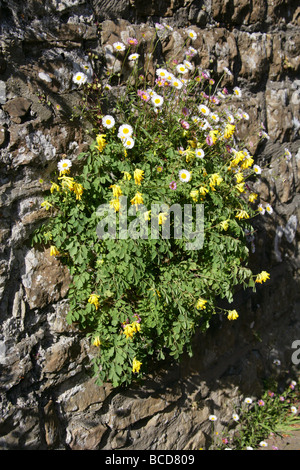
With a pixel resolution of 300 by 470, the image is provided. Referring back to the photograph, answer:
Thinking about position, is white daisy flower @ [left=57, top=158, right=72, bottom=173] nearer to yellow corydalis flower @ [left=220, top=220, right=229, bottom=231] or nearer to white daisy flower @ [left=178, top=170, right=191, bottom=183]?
white daisy flower @ [left=178, top=170, right=191, bottom=183]

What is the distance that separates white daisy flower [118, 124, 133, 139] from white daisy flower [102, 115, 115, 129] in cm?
5

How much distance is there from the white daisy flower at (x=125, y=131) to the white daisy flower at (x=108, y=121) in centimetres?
5

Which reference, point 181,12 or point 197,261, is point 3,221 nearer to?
point 197,261

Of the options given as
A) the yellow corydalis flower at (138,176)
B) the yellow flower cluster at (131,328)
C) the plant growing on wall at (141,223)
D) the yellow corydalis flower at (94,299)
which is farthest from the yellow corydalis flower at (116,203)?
the yellow flower cluster at (131,328)

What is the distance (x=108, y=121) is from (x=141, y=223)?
0.55 meters

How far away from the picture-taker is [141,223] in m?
1.85

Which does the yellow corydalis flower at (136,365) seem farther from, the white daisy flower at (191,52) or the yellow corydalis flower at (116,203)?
the white daisy flower at (191,52)

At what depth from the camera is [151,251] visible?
6.35ft

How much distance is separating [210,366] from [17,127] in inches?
75.7

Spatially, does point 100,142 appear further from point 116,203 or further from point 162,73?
point 162,73

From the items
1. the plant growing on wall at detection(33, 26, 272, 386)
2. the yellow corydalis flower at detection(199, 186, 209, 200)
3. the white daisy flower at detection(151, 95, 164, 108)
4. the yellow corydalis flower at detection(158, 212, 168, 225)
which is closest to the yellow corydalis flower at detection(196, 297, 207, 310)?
the plant growing on wall at detection(33, 26, 272, 386)

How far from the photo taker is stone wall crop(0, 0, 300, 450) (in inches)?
73.1

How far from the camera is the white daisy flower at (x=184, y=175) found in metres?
2.01

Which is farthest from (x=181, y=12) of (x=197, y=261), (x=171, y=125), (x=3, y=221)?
(x=3, y=221)
